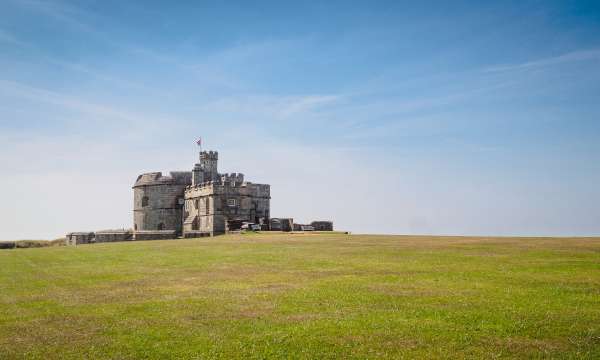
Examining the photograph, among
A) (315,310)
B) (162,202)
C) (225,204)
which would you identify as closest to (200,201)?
(225,204)

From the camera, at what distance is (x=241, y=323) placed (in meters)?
12.2

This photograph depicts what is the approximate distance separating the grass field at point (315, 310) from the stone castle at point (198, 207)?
33.8m

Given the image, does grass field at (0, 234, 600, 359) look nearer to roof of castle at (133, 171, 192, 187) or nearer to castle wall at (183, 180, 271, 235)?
castle wall at (183, 180, 271, 235)

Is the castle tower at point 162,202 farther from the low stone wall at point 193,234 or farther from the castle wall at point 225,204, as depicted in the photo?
the low stone wall at point 193,234

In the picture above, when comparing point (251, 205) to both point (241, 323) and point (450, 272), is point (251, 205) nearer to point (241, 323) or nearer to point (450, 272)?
point (450, 272)

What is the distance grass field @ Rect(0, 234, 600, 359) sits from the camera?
10344 millimetres

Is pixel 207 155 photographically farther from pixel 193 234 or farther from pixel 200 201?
pixel 193 234

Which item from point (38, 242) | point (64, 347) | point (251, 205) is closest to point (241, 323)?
point (64, 347)

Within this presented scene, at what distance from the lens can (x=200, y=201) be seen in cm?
6556

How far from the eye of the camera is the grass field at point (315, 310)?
10.3 m

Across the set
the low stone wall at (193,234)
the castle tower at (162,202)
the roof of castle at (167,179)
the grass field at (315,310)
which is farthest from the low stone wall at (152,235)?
the grass field at (315,310)

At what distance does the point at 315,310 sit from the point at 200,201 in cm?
5387

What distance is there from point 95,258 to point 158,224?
4425 centimetres

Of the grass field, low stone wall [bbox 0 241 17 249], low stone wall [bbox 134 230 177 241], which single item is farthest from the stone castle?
the grass field
